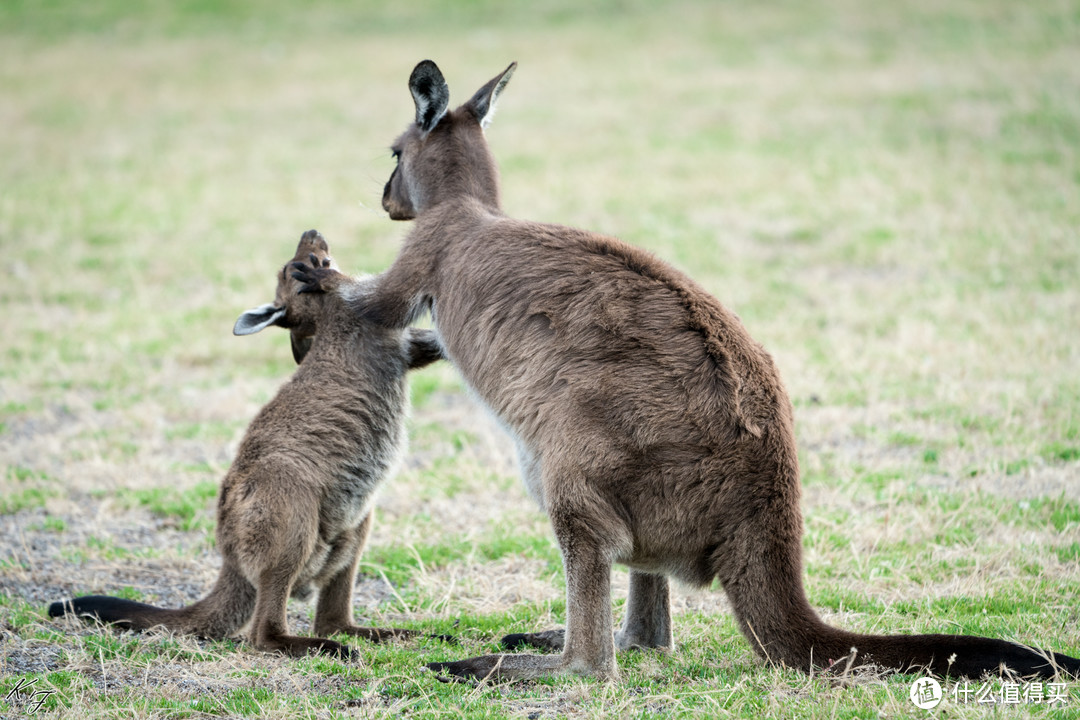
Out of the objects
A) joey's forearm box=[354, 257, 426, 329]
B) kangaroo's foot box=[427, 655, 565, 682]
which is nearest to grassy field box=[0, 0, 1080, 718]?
kangaroo's foot box=[427, 655, 565, 682]

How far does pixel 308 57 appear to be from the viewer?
1001 inches

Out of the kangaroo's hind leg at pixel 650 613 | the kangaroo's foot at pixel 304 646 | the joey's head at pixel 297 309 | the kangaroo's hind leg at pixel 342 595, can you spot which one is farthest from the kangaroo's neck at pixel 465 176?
the kangaroo's foot at pixel 304 646

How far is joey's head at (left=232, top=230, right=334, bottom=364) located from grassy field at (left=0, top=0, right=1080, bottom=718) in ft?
1.75

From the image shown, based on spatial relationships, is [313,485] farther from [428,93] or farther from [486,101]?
[486,101]

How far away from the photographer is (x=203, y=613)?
4.92 meters

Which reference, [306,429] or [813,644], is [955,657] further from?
[306,429]

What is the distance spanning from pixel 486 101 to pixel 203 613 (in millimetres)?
2723

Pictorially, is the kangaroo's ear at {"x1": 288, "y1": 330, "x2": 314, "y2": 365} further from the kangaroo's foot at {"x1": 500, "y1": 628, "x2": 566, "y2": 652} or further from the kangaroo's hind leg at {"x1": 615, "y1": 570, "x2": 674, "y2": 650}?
the kangaroo's hind leg at {"x1": 615, "y1": 570, "x2": 674, "y2": 650}

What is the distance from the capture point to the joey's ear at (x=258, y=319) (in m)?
5.52

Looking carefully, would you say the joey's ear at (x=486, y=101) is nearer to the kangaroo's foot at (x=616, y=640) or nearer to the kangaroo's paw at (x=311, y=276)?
the kangaroo's paw at (x=311, y=276)

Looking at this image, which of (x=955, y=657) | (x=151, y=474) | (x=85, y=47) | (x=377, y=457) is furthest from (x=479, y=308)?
(x=85, y=47)

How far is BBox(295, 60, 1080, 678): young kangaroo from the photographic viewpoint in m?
4.02

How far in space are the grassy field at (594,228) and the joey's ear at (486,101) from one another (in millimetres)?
599

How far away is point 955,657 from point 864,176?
11.6 meters
